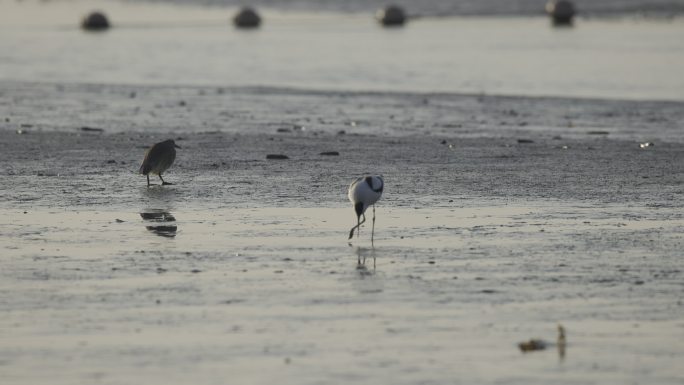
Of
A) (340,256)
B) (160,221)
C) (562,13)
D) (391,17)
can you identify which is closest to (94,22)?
(391,17)

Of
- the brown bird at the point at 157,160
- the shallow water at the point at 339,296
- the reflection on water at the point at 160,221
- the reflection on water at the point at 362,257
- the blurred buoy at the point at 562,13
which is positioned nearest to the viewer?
the shallow water at the point at 339,296

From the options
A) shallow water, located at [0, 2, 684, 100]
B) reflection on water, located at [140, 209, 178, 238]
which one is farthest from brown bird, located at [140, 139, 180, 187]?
shallow water, located at [0, 2, 684, 100]

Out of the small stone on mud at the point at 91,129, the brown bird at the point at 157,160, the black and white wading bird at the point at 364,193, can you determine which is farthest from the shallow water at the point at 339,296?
the small stone on mud at the point at 91,129

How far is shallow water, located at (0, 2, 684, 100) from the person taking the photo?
3156 cm

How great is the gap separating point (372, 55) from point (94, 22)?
19.1 m

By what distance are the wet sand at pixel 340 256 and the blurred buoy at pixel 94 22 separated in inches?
1337

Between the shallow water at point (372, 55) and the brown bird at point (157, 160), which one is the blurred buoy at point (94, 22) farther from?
A: the brown bird at point (157, 160)

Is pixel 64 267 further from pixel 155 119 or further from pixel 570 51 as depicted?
pixel 570 51

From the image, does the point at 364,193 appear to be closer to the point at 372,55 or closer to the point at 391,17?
the point at 372,55

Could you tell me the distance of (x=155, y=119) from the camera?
24.2 metres

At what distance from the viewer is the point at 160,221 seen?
13.9 metres

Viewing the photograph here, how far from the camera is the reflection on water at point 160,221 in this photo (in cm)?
1322

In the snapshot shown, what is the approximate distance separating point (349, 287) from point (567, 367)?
261 cm

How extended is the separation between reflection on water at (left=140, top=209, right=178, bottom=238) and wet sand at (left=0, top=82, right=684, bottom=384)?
0.10 feet
